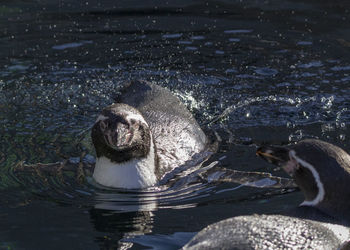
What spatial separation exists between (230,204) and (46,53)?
15.2 ft

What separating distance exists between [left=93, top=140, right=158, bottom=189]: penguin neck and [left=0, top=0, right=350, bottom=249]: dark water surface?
0.10m

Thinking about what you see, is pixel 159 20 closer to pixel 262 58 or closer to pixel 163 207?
pixel 262 58

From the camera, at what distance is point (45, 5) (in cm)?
1125

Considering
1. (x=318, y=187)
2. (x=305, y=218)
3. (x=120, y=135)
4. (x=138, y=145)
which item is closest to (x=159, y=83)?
(x=138, y=145)

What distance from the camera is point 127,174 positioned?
5723 millimetres

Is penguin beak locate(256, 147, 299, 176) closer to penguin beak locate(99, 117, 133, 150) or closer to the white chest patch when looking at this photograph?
the white chest patch

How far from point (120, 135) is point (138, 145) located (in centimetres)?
29

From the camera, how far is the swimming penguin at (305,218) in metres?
3.92

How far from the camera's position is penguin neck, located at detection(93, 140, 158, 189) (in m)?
5.71

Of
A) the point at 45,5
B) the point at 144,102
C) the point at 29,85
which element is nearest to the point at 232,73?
the point at 144,102

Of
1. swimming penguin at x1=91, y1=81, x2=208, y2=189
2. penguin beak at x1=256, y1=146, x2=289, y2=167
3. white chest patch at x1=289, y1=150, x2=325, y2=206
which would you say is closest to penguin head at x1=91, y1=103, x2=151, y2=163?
swimming penguin at x1=91, y1=81, x2=208, y2=189

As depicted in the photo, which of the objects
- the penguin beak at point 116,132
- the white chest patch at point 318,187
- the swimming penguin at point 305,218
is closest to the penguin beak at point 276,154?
the swimming penguin at point 305,218

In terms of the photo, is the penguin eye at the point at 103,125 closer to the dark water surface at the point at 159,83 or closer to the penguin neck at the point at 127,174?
the penguin neck at the point at 127,174

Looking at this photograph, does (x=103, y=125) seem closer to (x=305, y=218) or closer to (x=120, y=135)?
(x=120, y=135)
